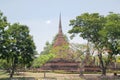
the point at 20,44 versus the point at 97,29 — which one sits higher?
the point at 97,29

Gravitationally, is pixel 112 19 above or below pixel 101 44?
above

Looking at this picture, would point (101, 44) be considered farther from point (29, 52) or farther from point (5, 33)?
point (5, 33)

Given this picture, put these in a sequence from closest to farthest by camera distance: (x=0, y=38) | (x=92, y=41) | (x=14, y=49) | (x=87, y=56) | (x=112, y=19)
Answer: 1. (x=0, y=38)
2. (x=14, y=49)
3. (x=112, y=19)
4. (x=92, y=41)
5. (x=87, y=56)

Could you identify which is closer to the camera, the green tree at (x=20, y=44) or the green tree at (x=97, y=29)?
the green tree at (x=20, y=44)

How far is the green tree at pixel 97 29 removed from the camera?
47562 mm

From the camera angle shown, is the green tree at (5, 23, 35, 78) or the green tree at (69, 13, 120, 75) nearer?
the green tree at (5, 23, 35, 78)

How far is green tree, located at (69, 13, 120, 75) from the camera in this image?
156 ft

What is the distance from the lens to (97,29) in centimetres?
5044

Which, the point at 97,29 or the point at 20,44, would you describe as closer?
the point at 20,44

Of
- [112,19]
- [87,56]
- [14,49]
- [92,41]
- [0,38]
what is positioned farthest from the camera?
[87,56]

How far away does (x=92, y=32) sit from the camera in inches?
1996

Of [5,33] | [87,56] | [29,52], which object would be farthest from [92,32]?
[5,33]

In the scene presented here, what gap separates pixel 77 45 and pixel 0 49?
20995 millimetres

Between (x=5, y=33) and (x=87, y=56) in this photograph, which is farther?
(x=87, y=56)
